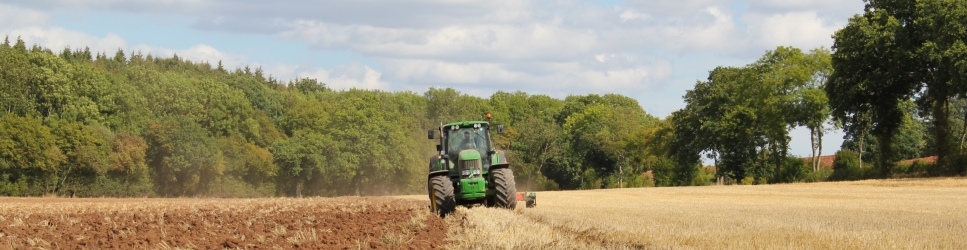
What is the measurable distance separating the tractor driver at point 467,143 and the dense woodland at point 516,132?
25.4m

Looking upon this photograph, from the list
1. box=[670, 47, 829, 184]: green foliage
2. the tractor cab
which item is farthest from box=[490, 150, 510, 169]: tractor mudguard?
box=[670, 47, 829, 184]: green foliage

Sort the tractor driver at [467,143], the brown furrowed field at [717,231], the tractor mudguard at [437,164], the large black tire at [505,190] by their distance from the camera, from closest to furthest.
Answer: the brown furrowed field at [717,231]
the large black tire at [505,190]
the tractor mudguard at [437,164]
the tractor driver at [467,143]

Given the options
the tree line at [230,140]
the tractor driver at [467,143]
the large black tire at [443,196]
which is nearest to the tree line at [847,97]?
the tree line at [230,140]

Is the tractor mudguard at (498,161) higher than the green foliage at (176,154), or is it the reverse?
the green foliage at (176,154)

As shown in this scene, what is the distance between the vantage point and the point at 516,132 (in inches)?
4252

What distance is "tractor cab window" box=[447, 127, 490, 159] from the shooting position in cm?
2223

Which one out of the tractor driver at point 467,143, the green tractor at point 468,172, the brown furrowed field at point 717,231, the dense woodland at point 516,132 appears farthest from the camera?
the dense woodland at point 516,132

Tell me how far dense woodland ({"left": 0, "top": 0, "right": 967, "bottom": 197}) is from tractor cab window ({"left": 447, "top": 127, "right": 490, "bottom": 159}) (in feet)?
82.6

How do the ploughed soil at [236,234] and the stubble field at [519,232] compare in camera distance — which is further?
the ploughed soil at [236,234]

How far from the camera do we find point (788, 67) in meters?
61.9

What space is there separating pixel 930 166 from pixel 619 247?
3918cm

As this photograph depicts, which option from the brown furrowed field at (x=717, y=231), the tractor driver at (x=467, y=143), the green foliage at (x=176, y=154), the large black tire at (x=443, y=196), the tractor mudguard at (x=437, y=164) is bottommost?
the brown furrowed field at (x=717, y=231)

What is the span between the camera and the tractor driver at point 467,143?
873 inches

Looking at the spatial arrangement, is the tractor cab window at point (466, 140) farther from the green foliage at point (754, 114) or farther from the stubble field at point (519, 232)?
the green foliage at point (754, 114)
